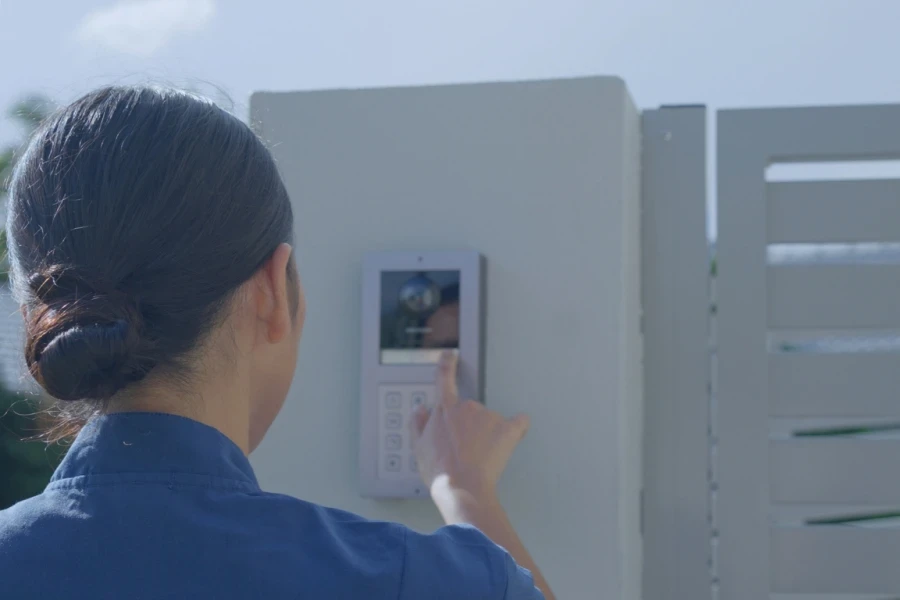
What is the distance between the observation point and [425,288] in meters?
1.77

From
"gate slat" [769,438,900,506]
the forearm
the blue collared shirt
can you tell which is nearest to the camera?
the blue collared shirt

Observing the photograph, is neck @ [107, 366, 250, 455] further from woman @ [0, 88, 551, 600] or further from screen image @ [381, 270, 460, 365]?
screen image @ [381, 270, 460, 365]

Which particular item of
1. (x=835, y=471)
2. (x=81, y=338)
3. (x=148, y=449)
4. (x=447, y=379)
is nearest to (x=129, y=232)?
(x=81, y=338)

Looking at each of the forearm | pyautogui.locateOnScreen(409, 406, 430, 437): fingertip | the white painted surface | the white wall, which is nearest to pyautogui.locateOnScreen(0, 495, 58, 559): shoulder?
the forearm

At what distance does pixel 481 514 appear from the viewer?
1.42m

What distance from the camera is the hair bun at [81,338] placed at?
917 millimetres

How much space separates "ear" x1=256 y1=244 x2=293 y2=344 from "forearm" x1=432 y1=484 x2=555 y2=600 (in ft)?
1.42

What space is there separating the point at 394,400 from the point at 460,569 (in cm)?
82

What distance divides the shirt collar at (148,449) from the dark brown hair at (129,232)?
0.14 ft

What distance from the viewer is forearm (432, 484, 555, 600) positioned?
1350 mm

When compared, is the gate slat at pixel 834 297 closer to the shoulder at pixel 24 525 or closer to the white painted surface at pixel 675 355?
the white painted surface at pixel 675 355

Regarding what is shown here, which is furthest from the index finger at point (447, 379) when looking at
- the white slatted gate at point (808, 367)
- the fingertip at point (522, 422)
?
the white slatted gate at point (808, 367)

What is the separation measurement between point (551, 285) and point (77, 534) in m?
1.10

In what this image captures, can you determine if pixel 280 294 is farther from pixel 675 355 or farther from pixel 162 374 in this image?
pixel 675 355
